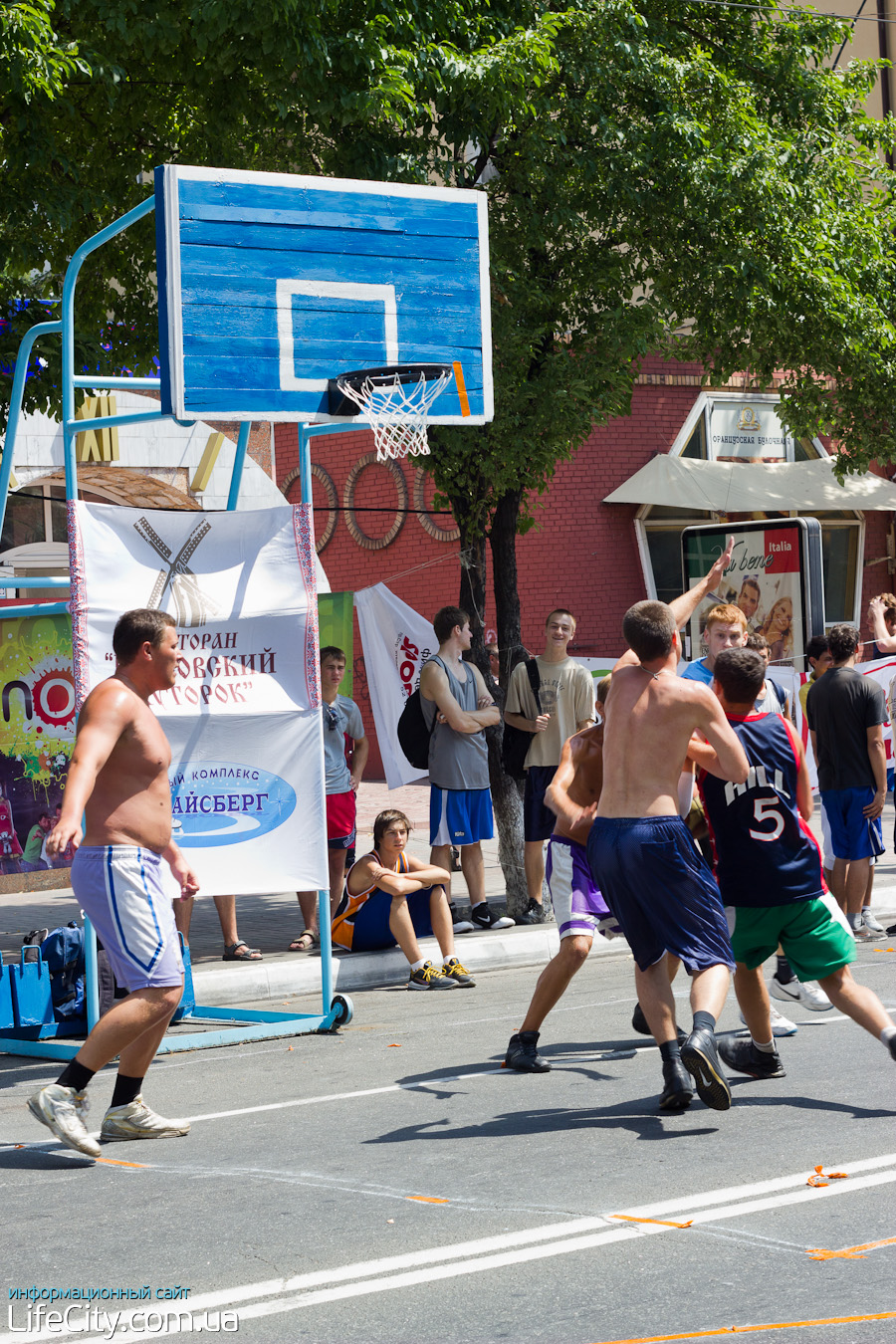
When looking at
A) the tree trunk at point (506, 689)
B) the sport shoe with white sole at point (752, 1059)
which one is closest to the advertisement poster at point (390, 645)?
the tree trunk at point (506, 689)

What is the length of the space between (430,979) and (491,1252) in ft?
16.5

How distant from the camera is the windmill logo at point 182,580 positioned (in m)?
7.84

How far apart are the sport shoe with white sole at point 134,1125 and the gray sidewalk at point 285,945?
288cm

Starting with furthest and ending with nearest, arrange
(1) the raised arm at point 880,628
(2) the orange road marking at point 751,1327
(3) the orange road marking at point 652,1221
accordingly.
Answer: (1) the raised arm at point 880,628 < (3) the orange road marking at point 652,1221 < (2) the orange road marking at point 751,1327

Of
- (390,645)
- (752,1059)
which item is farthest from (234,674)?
(390,645)

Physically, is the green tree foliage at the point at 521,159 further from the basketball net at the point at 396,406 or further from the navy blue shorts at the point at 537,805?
the basketball net at the point at 396,406

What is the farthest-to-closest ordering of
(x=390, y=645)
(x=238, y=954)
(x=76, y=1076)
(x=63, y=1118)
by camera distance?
1. (x=390, y=645)
2. (x=238, y=954)
3. (x=76, y=1076)
4. (x=63, y=1118)

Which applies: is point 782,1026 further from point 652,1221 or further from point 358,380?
point 358,380

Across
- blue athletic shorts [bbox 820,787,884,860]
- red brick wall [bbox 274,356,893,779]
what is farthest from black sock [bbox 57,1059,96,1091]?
red brick wall [bbox 274,356,893,779]

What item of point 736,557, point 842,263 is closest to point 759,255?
point 842,263

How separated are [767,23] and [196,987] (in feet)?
31.5

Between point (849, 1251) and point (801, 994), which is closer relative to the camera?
point (849, 1251)

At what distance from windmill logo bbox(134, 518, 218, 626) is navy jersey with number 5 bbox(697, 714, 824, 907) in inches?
116

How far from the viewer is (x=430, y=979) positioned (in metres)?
9.41
